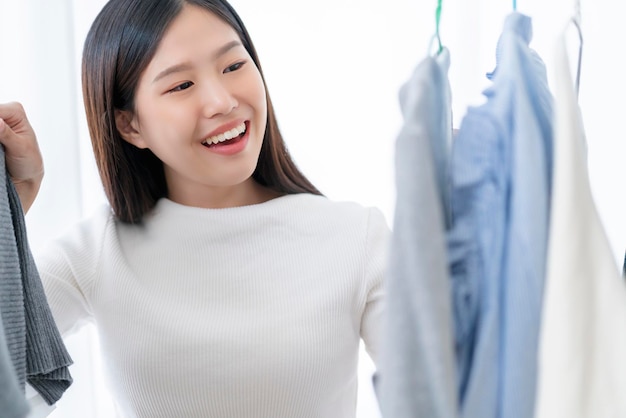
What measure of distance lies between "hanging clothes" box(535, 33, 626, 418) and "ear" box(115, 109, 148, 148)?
0.83 m

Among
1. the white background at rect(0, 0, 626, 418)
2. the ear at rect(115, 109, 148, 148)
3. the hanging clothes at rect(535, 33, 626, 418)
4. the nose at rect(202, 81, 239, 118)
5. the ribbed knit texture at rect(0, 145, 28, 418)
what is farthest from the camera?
the white background at rect(0, 0, 626, 418)

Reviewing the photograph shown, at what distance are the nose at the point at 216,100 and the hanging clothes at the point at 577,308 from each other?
638mm

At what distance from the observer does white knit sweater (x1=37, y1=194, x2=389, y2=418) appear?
1.18m

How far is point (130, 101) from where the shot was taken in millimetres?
1253

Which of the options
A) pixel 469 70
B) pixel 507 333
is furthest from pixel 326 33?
pixel 507 333

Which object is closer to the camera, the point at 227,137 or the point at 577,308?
the point at 577,308

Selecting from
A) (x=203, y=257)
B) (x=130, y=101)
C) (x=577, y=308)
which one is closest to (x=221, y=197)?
(x=203, y=257)

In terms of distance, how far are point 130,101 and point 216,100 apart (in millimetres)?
183

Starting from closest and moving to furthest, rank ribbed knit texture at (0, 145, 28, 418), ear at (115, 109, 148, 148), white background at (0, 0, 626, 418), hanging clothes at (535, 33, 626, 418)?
hanging clothes at (535, 33, 626, 418)
ribbed knit texture at (0, 145, 28, 418)
ear at (115, 109, 148, 148)
white background at (0, 0, 626, 418)

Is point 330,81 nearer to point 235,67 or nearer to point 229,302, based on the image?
point 235,67

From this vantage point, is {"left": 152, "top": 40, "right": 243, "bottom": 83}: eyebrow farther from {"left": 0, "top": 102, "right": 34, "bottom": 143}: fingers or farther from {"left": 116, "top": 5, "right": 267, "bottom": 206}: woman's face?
{"left": 0, "top": 102, "right": 34, "bottom": 143}: fingers

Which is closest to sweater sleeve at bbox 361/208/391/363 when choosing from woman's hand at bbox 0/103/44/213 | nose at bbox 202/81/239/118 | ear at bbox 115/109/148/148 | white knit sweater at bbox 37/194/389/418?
white knit sweater at bbox 37/194/389/418

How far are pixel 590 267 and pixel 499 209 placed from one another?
97 millimetres

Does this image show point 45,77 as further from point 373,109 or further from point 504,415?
point 504,415
